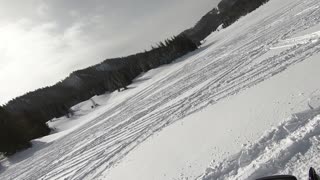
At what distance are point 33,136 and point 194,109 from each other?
3381 centimetres

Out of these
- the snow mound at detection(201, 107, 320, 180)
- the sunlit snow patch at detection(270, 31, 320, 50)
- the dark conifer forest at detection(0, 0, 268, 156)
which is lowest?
the snow mound at detection(201, 107, 320, 180)

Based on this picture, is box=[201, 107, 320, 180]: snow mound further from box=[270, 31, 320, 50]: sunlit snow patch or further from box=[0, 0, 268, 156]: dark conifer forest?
box=[0, 0, 268, 156]: dark conifer forest

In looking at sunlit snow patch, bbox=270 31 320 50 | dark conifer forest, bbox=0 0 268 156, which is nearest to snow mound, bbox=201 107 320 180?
sunlit snow patch, bbox=270 31 320 50

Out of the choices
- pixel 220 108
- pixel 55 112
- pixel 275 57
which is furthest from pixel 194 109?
pixel 55 112

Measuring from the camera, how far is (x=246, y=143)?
644cm

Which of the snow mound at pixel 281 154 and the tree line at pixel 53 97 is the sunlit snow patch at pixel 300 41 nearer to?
the snow mound at pixel 281 154

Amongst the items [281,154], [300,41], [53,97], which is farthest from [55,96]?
[281,154]

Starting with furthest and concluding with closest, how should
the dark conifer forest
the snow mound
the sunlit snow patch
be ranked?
the dark conifer forest → the sunlit snow patch → the snow mound

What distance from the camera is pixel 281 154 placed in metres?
5.41

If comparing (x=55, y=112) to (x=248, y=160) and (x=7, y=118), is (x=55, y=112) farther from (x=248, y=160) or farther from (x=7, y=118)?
(x=248, y=160)

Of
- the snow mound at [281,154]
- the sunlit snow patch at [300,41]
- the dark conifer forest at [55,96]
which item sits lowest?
the snow mound at [281,154]

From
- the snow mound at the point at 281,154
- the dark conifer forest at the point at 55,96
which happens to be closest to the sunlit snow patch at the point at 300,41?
the snow mound at the point at 281,154

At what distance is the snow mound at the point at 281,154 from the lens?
504 cm

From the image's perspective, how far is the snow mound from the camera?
5.04 m
